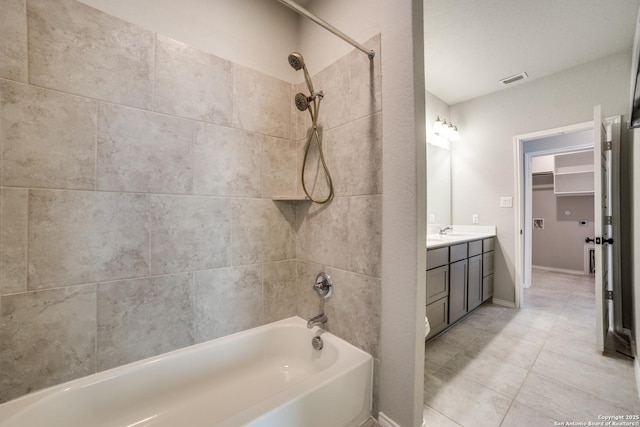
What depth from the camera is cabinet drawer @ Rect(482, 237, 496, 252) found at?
2.83m

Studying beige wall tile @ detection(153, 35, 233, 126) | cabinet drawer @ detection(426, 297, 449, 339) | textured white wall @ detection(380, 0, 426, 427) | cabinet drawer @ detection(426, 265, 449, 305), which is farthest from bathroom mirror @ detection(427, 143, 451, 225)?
beige wall tile @ detection(153, 35, 233, 126)

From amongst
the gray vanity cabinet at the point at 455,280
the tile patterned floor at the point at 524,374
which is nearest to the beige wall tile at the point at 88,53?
the gray vanity cabinet at the point at 455,280

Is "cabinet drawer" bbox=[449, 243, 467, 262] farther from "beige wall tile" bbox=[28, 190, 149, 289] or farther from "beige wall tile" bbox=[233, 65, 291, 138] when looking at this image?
"beige wall tile" bbox=[28, 190, 149, 289]

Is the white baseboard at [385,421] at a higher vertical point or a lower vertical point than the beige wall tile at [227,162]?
lower

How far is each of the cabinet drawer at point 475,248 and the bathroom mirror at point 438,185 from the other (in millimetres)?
541

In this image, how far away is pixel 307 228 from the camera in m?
1.71

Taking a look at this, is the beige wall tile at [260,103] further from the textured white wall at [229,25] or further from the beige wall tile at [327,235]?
the beige wall tile at [327,235]

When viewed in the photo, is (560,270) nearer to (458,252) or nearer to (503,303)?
(503,303)

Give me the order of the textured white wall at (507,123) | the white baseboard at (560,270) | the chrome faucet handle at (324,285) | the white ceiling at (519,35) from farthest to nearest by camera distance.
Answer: the white baseboard at (560,270) → the textured white wall at (507,123) → the white ceiling at (519,35) → the chrome faucet handle at (324,285)

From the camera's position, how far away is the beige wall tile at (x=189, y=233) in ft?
4.18

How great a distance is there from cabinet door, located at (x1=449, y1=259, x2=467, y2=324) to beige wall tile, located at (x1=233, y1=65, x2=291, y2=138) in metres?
1.86

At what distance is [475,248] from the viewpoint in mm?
2637

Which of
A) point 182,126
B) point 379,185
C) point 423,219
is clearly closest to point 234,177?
point 182,126

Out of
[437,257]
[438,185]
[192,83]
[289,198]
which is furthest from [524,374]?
[192,83]
